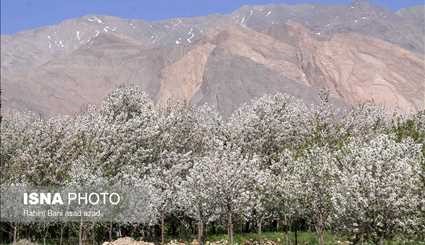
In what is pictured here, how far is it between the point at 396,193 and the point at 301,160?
38.9ft

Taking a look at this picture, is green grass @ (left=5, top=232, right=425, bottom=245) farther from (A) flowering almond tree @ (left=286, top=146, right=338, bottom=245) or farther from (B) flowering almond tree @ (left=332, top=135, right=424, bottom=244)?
(B) flowering almond tree @ (left=332, top=135, right=424, bottom=244)

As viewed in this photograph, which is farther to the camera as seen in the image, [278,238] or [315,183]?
Answer: [278,238]

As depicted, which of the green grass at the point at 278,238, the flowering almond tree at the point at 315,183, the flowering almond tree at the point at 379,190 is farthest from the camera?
the green grass at the point at 278,238

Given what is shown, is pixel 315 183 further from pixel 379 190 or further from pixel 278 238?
pixel 278 238

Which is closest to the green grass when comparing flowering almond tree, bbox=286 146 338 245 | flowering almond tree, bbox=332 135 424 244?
flowering almond tree, bbox=286 146 338 245

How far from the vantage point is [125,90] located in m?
61.7

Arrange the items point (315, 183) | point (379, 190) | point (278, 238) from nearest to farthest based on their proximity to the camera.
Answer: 1. point (379, 190)
2. point (315, 183)
3. point (278, 238)

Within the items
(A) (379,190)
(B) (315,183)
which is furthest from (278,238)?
(A) (379,190)

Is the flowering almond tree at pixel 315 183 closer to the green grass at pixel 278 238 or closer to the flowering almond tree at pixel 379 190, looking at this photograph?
the flowering almond tree at pixel 379 190

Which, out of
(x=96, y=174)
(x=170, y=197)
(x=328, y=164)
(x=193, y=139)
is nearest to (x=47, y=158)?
(x=96, y=174)

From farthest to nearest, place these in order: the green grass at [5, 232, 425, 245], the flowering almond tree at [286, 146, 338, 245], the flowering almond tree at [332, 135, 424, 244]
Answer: the green grass at [5, 232, 425, 245], the flowering almond tree at [286, 146, 338, 245], the flowering almond tree at [332, 135, 424, 244]

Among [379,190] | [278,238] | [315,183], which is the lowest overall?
[278,238]

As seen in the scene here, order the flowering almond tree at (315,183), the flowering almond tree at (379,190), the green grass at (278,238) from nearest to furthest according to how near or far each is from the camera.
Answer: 1. the flowering almond tree at (379,190)
2. the flowering almond tree at (315,183)
3. the green grass at (278,238)

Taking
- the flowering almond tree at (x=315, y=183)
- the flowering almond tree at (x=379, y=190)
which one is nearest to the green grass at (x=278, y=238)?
the flowering almond tree at (x=315, y=183)
